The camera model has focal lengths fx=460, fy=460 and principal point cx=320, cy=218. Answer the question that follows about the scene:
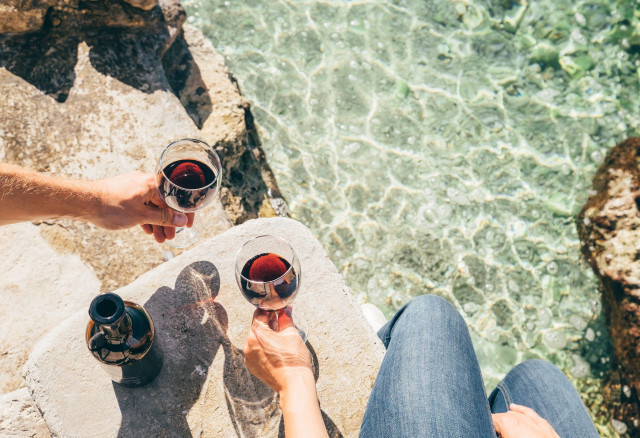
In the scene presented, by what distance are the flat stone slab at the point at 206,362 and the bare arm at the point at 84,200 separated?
326mm

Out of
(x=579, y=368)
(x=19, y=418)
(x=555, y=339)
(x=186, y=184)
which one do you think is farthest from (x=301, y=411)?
(x=579, y=368)

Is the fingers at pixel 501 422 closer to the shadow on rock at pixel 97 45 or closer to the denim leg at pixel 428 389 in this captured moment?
the denim leg at pixel 428 389

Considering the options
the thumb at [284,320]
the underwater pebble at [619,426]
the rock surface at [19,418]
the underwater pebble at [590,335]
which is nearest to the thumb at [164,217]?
the thumb at [284,320]

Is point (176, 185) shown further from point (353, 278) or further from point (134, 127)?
point (353, 278)

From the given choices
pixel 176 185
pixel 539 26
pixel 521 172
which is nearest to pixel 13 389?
pixel 176 185

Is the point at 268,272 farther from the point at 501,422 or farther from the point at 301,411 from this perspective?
the point at 501,422

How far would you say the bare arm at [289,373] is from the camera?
1.74 metres

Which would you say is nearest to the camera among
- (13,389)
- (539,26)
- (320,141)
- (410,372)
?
(410,372)

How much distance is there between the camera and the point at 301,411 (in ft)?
5.73

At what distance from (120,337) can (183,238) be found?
107cm

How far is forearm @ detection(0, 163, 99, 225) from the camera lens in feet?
6.56

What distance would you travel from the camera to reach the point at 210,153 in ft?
6.93

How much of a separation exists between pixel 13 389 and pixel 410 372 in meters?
2.23

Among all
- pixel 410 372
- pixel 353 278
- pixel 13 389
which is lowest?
pixel 353 278
